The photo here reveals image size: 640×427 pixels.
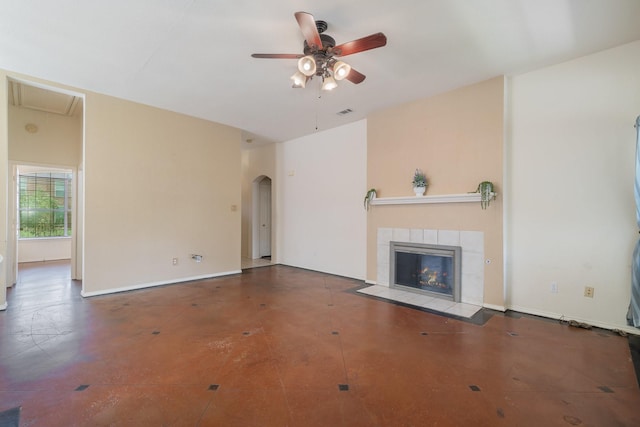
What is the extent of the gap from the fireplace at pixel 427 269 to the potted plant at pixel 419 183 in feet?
2.69

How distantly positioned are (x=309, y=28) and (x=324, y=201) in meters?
3.93

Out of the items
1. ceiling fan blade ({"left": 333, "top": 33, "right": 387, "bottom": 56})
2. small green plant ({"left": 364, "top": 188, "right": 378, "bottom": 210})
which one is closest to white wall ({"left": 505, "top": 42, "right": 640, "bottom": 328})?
small green plant ({"left": 364, "top": 188, "right": 378, "bottom": 210})

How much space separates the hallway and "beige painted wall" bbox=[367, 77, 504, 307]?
1.18 meters

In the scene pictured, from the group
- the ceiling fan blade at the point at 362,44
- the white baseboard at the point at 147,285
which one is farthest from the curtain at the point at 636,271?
the white baseboard at the point at 147,285

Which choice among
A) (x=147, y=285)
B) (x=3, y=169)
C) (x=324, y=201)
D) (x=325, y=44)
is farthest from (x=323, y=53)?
(x=147, y=285)

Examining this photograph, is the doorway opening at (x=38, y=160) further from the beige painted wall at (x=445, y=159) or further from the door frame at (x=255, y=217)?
the beige painted wall at (x=445, y=159)

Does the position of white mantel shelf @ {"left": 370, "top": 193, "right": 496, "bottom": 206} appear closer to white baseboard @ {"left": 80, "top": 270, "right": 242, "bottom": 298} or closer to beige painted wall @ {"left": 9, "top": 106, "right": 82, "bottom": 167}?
white baseboard @ {"left": 80, "top": 270, "right": 242, "bottom": 298}

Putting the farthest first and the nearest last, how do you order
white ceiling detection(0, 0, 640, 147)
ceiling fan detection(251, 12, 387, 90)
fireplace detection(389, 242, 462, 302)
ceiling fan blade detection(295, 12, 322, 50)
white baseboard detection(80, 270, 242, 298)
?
white baseboard detection(80, 270, 242, 298) → fireplace detection(389, 242, 462, 302) → white ceiling detection(0, 0, 640, 147) → ceiling fan detection(251, 12, 387, 90) → ceiling fan blade detection(295, 12, 322, 50)

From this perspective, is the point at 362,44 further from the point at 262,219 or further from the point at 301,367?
the point at 262,219

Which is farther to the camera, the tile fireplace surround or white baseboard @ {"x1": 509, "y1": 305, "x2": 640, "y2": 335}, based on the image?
the tile fireplace surround

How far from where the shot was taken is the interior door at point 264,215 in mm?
8102

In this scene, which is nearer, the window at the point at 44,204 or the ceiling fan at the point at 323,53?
the ceiling fan at the point at 323,53

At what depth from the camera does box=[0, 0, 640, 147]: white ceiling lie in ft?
8.08

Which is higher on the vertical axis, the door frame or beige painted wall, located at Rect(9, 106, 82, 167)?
beige painted wall, located at Rect(9, 106, 82, 167)
